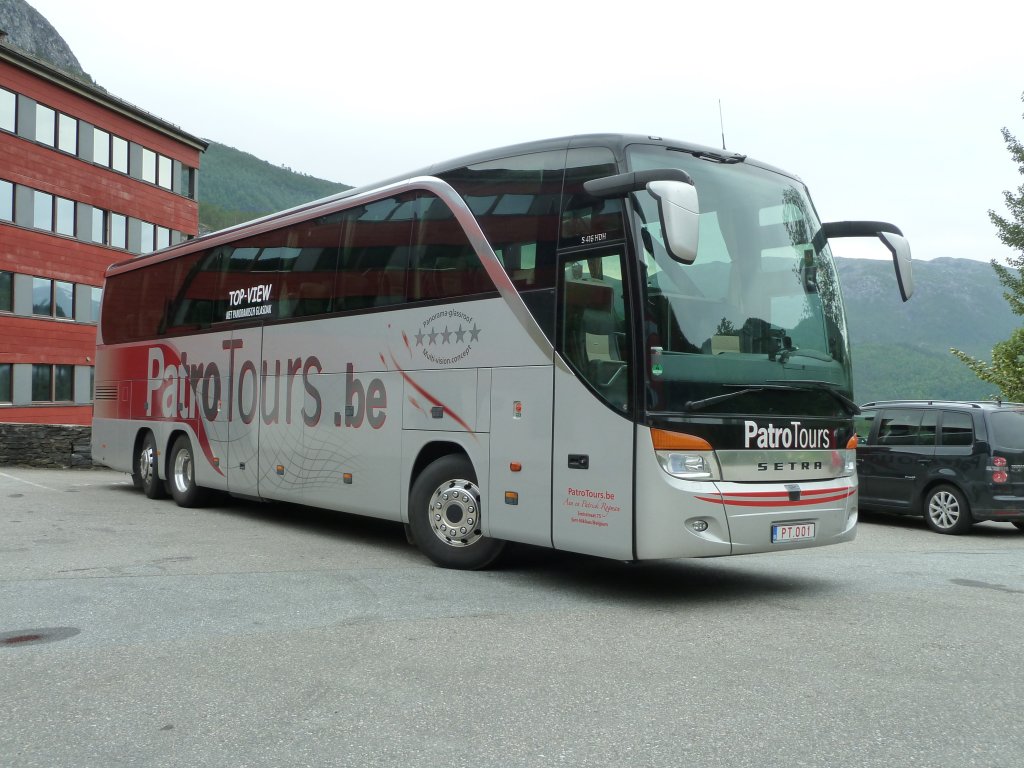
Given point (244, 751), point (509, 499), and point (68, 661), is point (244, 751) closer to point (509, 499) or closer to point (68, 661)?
point (68, 661)

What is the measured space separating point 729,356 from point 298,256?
577cm

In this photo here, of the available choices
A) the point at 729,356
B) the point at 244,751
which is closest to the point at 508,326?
the point at 729,356

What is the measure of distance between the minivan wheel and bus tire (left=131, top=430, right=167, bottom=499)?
10.7 metres

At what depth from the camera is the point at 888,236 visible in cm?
855

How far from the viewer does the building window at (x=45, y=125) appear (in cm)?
3794

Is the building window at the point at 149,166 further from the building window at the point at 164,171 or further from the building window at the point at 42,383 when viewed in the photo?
the building window at the point at 42,383

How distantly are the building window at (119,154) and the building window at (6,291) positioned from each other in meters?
7.24

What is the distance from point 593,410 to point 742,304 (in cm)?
133

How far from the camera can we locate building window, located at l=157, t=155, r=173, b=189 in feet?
148

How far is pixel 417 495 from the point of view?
361 inches

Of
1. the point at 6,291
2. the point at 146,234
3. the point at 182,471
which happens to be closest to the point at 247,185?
the point at 146,234

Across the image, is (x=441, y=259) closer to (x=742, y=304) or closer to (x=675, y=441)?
(x=742, y=304)

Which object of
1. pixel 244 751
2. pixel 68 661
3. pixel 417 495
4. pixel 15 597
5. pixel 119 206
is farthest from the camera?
pixel 119 206

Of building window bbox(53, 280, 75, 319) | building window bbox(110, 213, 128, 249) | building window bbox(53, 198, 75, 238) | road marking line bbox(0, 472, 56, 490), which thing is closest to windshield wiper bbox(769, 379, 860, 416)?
road marking line bbox(0, 472, 56, 490)
